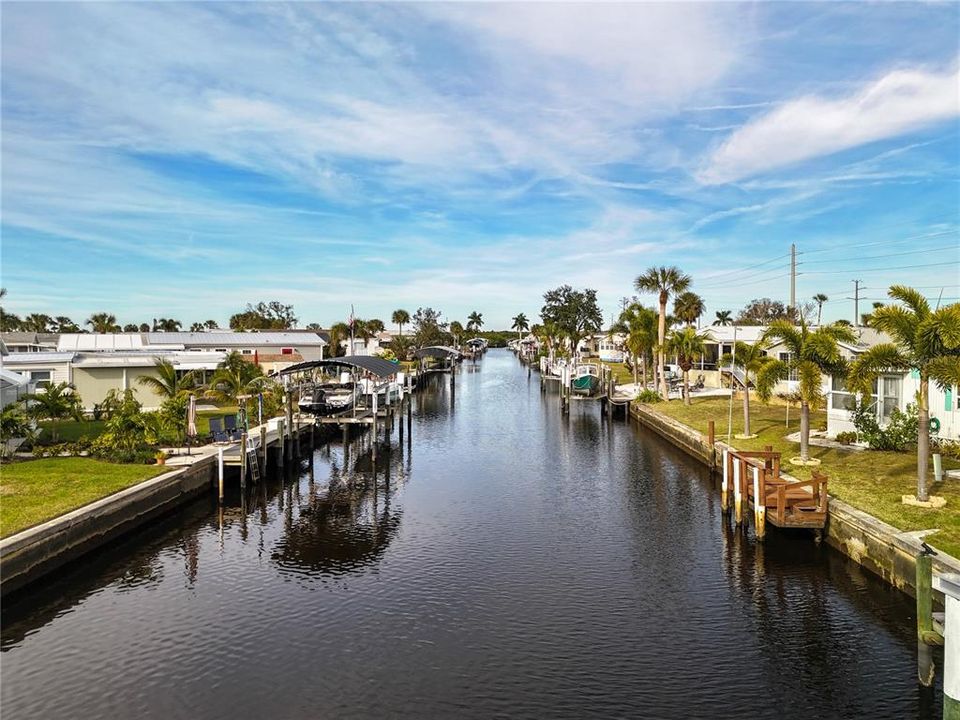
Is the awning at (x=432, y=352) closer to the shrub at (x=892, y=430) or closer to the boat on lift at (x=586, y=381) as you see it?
the boat on lift at (x=586, y=381)

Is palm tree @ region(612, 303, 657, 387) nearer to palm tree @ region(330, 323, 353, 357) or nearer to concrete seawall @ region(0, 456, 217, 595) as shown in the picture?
concrete seawall @ region(0, 456, 217, 595)

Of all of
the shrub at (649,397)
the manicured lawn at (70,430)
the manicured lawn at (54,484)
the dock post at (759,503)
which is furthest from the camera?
the shrub at (649,397)

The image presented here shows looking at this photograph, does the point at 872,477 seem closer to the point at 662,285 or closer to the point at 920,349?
the point at 920,349

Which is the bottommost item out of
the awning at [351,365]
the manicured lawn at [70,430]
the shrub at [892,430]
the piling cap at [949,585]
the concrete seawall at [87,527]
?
the concrete seawall at [87,527]

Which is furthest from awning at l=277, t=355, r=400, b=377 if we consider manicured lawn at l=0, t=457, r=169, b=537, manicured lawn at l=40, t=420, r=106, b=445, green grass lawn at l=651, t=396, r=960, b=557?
green grass lawn at l=651, t=396, r=960, b=557

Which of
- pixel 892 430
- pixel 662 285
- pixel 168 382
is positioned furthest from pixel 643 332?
pixel 168 382

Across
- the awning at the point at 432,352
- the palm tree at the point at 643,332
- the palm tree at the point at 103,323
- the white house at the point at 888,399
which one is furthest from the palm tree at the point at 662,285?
the palm tree at the point at 103,323

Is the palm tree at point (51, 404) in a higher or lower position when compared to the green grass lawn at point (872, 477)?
higher
